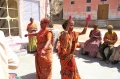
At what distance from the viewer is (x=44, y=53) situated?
153 inches

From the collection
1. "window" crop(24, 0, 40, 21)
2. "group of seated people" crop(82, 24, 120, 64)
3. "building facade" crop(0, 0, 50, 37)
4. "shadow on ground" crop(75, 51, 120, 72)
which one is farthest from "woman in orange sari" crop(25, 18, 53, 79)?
"window" crop(24, 0, 40, 21)

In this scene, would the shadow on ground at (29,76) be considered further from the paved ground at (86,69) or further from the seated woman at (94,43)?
Result: the seated woman at (94,43)

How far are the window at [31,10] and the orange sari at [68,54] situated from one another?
4.84 m

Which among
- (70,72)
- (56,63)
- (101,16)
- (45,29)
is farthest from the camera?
(101,16)

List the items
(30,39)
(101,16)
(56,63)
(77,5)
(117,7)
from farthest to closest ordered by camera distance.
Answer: (77,5)
(101,16)
(117,7)
(30,39)
(56,63)

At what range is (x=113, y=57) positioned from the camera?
6246 millimetres

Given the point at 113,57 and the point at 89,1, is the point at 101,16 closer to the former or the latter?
the point at 89,1

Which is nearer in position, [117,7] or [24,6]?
[24,6]

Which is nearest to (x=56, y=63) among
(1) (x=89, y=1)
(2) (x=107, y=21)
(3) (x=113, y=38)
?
(3) (x=113, y=38)

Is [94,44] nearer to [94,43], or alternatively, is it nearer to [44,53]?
[94,43]

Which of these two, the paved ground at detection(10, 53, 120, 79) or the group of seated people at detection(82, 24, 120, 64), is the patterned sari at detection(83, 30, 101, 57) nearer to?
the group of seated people at detection(82, 24, 120, 64)

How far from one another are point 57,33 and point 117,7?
17.6m

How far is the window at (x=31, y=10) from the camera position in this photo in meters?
7.93

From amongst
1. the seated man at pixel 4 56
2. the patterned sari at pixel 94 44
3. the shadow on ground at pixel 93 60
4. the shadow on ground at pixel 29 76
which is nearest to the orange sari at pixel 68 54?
the shadow on ground at pixel 29 76
